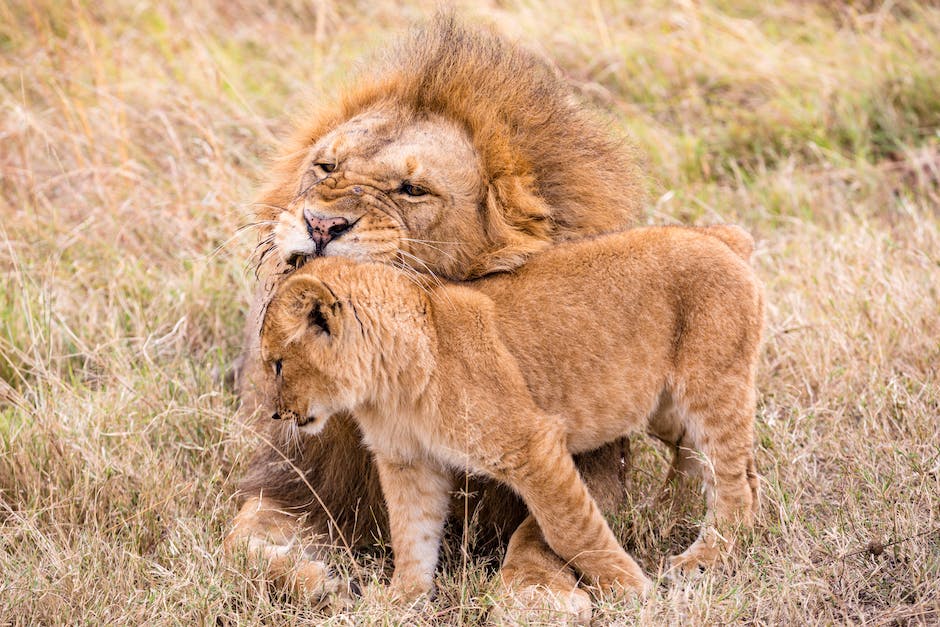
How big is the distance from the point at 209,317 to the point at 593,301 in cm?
230

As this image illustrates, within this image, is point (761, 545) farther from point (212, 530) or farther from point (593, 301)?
point (212, 530)

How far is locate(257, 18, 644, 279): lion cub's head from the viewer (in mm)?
3100

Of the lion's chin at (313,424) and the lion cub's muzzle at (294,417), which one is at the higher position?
the lion cub's muzzle at (294,417)

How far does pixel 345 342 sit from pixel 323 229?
1.00ft

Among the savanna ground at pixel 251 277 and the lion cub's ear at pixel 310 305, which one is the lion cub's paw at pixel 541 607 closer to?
the savanna ground at pixel 251 277

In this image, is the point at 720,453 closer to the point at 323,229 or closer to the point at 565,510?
the point at 565,510

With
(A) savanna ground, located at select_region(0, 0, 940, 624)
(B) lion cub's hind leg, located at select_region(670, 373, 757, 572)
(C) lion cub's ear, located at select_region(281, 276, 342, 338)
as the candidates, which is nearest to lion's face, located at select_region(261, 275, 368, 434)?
(C) lion cub's ear, located at select_region(281, 276, 342, 338)

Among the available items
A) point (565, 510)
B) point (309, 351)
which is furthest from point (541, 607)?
point (309, 351)

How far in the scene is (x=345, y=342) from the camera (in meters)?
2.90

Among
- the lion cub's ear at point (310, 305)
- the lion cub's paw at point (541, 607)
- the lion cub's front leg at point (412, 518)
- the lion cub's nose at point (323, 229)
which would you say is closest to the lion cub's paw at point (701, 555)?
the lion cub's paw at point (541, 607)

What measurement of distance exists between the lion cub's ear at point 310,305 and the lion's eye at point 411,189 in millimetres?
437

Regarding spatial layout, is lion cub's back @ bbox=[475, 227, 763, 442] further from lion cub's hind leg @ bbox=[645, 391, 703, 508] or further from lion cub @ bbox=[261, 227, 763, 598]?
lion cub's hind leg @ bbox=[645, 391, 703, 508]

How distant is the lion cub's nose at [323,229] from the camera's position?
3010 mm

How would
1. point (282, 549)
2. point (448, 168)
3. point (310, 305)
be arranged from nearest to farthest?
point (310, 305)
point (448, 168)
point (282, 549)
